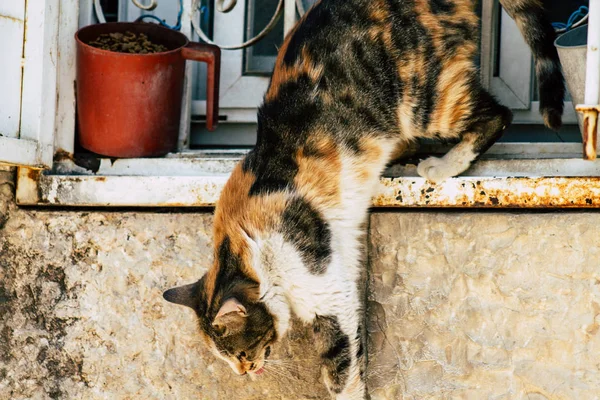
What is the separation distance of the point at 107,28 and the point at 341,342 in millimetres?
1440

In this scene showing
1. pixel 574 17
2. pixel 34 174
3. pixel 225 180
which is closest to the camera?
pixel 225 180

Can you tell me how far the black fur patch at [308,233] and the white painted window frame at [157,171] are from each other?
0.28 meters

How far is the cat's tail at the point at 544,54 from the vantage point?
2.77 m

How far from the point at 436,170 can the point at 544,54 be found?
0.52 meters

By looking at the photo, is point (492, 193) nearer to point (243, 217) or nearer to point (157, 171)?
point (243, 217)

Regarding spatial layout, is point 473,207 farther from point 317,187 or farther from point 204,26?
point 204,26

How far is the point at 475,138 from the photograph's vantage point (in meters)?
2.82

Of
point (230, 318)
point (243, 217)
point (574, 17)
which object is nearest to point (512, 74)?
point (574, 17)

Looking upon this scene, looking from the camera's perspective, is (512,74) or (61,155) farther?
(512,74)

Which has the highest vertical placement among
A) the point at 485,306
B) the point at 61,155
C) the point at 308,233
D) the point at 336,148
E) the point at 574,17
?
the point at 574,17

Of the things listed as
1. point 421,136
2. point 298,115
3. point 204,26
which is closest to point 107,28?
point 204,26

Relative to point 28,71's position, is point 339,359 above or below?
below

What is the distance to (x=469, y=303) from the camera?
280 centimetres

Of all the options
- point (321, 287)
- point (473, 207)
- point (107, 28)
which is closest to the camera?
point (321, 287)
